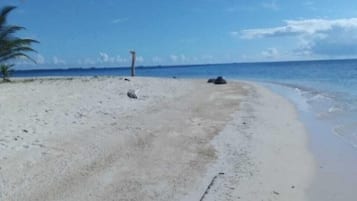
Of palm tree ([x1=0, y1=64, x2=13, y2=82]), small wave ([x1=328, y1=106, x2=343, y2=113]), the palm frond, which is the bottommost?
small wave ([x1=328, y1=106, x2=343, y2=113])

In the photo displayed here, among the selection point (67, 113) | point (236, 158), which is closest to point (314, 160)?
point (236, 158)

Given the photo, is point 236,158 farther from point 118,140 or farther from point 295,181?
point 118,140

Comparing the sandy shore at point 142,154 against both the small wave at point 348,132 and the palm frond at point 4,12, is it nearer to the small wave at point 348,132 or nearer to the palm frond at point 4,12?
the small wave at point 348,132

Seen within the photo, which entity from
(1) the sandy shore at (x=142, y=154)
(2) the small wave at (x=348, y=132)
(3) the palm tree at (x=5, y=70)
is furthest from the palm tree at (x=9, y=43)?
(2) the small wave at (x=348, y=132)

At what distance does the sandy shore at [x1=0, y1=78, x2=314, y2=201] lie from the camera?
5.66 metres

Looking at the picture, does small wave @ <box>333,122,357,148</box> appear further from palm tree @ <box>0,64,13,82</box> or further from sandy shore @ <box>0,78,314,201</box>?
palm tree @ <box>0,64,13,82</box>

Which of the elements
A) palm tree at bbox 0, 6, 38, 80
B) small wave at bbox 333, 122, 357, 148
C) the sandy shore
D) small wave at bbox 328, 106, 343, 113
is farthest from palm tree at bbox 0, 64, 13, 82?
small wave at bbox 333, 122, 357, 148

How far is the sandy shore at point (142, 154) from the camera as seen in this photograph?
18.6ft

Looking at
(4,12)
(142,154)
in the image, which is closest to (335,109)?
(142,154)

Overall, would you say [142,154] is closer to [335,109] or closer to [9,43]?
[335,109]

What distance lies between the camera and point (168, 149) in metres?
7.89

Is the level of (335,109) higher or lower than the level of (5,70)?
lower

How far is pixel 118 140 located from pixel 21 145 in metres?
1.85

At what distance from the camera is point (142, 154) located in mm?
7438
